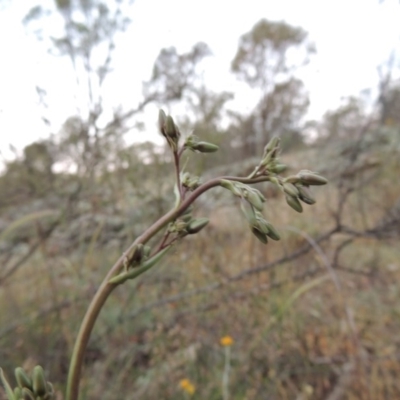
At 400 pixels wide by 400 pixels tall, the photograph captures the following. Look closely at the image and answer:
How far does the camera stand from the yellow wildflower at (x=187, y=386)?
1794 millimetres

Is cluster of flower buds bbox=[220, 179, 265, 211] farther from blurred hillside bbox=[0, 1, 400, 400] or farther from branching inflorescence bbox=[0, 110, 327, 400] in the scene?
blurred hillside bbox=[0, 1, 400, 400]

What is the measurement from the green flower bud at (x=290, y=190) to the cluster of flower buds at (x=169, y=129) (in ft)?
0.52

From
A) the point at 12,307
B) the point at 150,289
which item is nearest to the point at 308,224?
the point at 150,289

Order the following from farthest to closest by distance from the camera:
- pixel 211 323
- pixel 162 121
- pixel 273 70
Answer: pixel 273 70, pixel 211 323, pixel 162 121

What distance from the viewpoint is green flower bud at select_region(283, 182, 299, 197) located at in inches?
18.4

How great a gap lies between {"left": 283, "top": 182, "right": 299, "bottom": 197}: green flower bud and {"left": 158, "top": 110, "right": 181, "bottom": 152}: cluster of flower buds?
6.3 inches

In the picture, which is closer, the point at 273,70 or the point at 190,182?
the point at 190,182

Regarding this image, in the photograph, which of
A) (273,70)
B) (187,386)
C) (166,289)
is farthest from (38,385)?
(273,70)

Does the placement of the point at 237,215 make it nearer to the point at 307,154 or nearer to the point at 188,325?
the point at 188,325

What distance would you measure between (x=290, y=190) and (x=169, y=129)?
0.59 feet

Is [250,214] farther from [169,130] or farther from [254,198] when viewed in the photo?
[169,130]

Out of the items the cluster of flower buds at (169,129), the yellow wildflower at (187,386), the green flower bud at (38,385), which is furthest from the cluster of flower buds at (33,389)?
the yellow wildflower at (187,386)

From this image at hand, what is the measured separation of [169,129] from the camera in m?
0.51

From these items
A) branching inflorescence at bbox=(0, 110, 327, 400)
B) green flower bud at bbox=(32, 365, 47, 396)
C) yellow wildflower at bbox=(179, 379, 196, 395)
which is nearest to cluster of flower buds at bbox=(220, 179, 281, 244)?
branching inflorescence at bbox=(0, 110, 327, 400)
